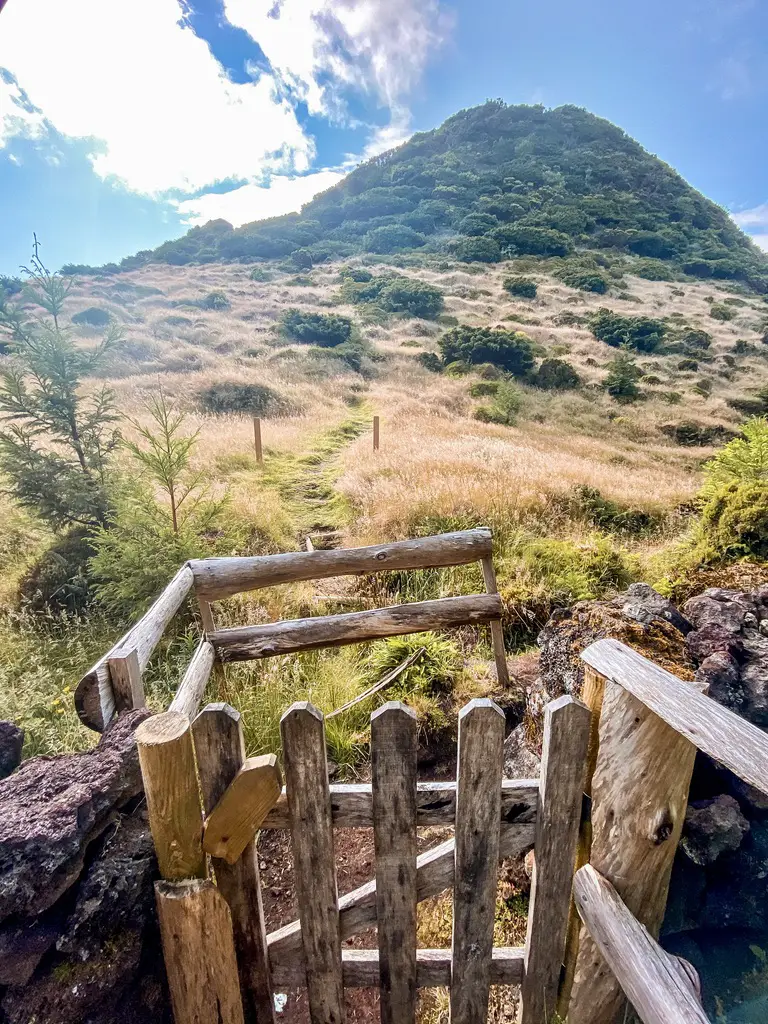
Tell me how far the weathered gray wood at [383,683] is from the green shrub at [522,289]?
43.4 meters

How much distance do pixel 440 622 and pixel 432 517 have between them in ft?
12.3

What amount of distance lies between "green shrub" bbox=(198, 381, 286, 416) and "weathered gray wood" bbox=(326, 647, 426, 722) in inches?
573

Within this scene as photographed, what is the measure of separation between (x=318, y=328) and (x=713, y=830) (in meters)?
32.8

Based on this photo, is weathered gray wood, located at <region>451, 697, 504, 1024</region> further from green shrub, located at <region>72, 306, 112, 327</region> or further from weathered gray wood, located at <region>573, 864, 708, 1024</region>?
green shrub, located at <region>72, 306, 112, 327</region>

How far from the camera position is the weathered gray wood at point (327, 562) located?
341cm

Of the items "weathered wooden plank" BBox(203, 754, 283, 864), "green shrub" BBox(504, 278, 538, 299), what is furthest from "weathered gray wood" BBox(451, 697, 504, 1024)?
"green shrub" BBox(504, 278, 538, 299)

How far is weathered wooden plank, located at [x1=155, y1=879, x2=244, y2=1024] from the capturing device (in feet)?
4.58

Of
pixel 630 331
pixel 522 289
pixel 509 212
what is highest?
pixel 509 212

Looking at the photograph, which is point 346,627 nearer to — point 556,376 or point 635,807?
point 635,807

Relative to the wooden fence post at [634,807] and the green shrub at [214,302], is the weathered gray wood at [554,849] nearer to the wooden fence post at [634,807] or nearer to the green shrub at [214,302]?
the wooden fence post at [634,807]

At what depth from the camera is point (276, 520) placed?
26.2ft

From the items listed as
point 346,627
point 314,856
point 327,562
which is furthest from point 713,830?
point 327,562

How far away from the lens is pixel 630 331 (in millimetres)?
32281

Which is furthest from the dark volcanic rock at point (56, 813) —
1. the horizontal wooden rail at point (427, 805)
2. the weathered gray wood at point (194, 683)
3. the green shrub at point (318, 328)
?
the green shrub at point (318, 328)
